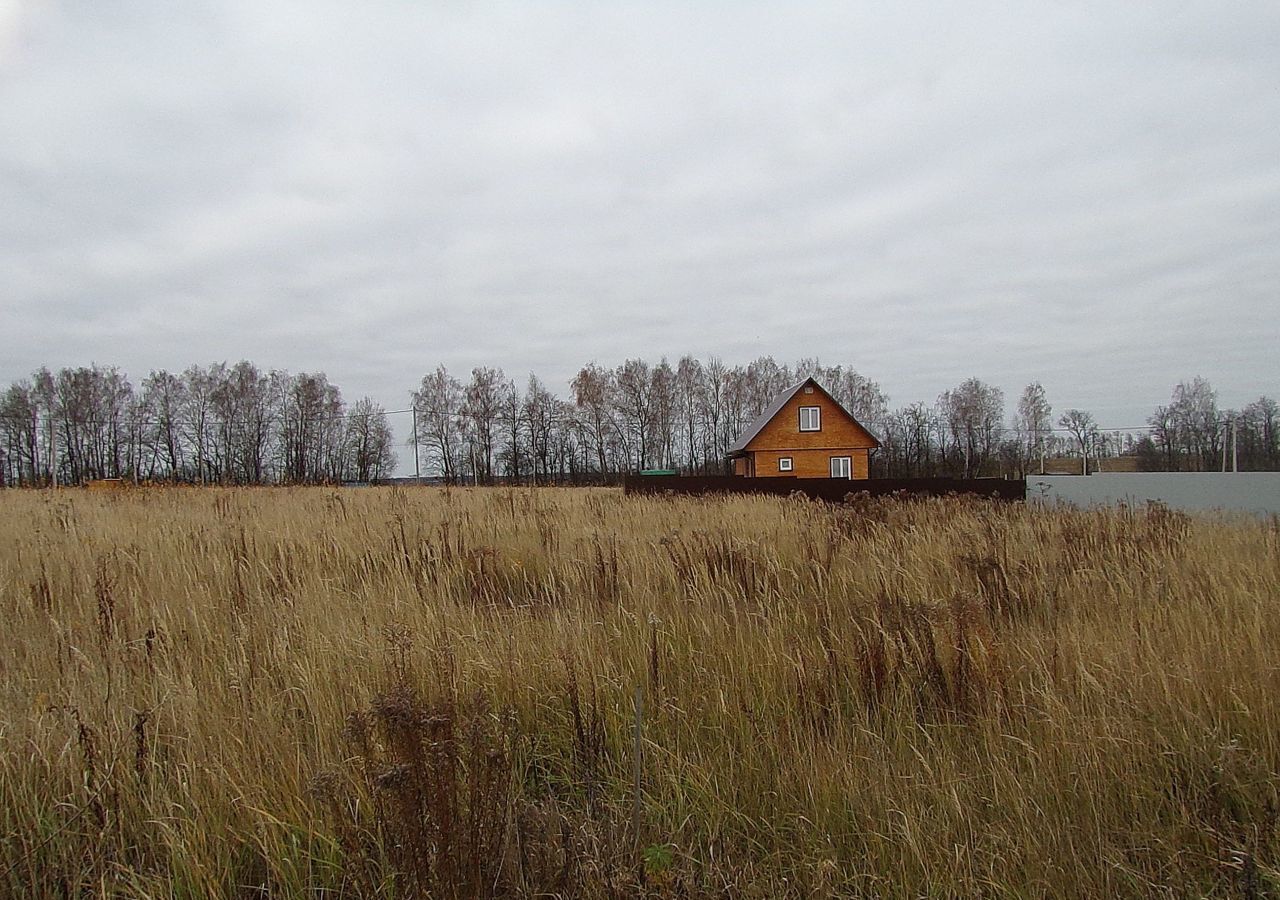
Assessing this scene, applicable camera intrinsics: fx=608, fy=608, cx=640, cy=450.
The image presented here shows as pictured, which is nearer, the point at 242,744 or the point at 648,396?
the point at 242,744

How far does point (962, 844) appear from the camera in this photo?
1775 mm

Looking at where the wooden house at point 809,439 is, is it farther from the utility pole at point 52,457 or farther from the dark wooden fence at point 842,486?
the utility pole at point 52,457

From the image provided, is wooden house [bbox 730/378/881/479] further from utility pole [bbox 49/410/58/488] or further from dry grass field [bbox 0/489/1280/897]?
dry grass field [bbox 0/489/1280/897]

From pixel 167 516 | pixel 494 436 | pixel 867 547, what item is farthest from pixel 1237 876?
pixel 494 436

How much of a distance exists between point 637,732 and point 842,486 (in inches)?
609

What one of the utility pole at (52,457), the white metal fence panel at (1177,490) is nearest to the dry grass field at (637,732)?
the white metal fence panel at (1177,490)

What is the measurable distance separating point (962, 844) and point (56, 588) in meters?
5.27

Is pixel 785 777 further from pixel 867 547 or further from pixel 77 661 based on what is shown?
pixel 867 547

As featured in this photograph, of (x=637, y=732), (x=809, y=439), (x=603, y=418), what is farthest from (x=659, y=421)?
(x=637, y=732)

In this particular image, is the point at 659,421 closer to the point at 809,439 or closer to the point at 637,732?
the point at 809,439

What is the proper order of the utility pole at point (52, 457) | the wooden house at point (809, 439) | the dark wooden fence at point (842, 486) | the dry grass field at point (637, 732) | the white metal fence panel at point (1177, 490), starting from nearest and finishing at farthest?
1. the dry grass field at point (637, 732)
2. the white metal fence panel at point (1177, 490)
3. the dark wooden fence at point (842, 486)
4. the utility pole at point (52, 457)
5. the wooden house at point (809, 439)

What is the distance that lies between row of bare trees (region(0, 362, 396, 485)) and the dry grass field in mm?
54174

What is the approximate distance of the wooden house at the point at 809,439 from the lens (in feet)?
103

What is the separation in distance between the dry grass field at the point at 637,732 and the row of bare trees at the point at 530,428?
154 ft
